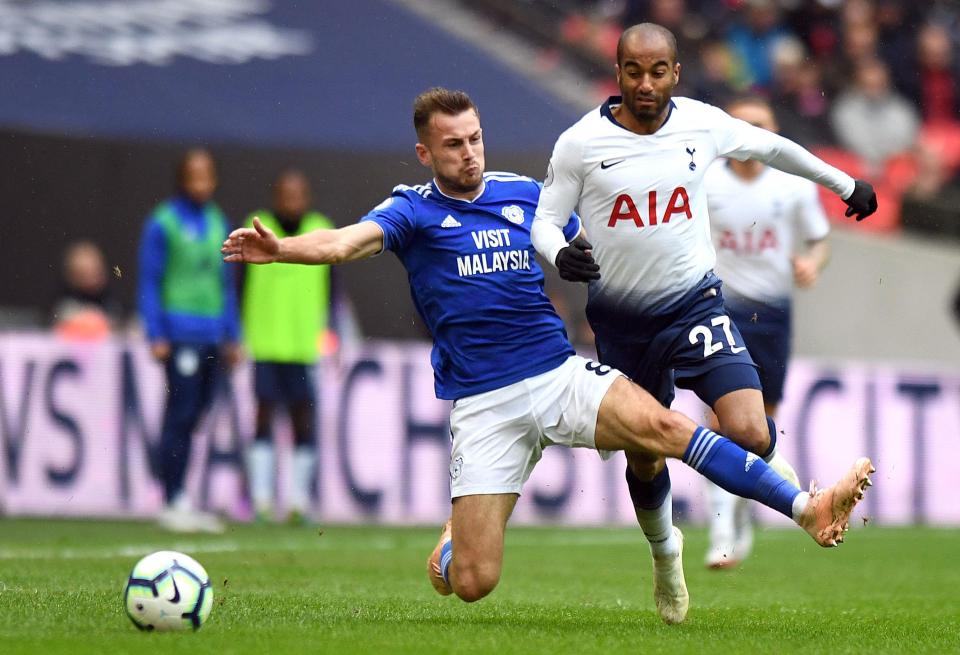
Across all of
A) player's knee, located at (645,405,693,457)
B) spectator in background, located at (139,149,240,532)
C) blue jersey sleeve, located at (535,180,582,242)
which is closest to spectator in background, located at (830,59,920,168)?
spectator in background, located at (139,149,240,532)

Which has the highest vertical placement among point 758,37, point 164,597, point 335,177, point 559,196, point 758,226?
point 758,37

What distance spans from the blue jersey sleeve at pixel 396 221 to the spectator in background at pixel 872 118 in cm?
1060

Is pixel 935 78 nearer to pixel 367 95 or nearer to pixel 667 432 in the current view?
pixel 367 95

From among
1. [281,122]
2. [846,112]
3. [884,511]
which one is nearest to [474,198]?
[884,511]

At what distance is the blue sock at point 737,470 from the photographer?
231 inches

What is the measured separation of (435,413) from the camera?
41.4 ft

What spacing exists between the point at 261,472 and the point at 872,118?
7.85 m

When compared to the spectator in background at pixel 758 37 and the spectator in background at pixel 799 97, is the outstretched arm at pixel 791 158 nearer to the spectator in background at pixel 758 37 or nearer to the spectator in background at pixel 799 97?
the spectator in background at pixel 799 97

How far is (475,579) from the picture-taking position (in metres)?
6.46

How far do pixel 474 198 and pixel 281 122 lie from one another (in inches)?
367

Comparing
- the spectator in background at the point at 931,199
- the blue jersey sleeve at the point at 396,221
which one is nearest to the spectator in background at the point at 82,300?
the blue jersey sleeve at the point at 396,221

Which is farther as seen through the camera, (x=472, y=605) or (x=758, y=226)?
(x=758, y=226)

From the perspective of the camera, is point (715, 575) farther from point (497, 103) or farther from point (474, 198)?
point (497, 103)

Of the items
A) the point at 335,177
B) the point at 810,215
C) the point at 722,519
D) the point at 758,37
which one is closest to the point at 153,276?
the point at 335,177
